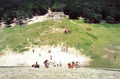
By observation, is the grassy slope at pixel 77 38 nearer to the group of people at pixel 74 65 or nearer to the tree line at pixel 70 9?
the group of people at pixel 74 65

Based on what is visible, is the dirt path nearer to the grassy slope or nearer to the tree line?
the grassy slope

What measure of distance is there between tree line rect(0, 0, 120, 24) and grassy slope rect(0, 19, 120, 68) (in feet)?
15.8

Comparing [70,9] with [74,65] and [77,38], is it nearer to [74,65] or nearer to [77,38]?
[77,38]

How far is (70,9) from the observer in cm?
9444

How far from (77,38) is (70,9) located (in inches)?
615

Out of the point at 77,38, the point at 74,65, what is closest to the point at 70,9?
the point at 77,38

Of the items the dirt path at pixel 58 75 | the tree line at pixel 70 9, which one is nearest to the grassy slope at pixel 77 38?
the tree line at pixel 70 9

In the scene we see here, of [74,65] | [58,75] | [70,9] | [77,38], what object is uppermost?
[70,9]

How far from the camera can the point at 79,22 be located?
89.6 meters

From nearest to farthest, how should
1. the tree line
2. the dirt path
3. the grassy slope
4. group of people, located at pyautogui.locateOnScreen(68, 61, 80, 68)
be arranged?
the dirt path → group of people, located at pyautogui.locateOnScreen(68, 61, 80, 68) → the grassy slope → the tree line

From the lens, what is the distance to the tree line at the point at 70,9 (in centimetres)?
9312

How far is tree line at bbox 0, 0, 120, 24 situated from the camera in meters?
93.1

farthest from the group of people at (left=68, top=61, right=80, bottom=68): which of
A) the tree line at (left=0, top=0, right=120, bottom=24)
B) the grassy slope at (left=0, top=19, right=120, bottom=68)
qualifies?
the tree line at (left=0, top=0, right=120, bottom=24)

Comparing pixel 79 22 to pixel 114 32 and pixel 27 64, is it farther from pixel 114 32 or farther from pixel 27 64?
pixel 27 64
